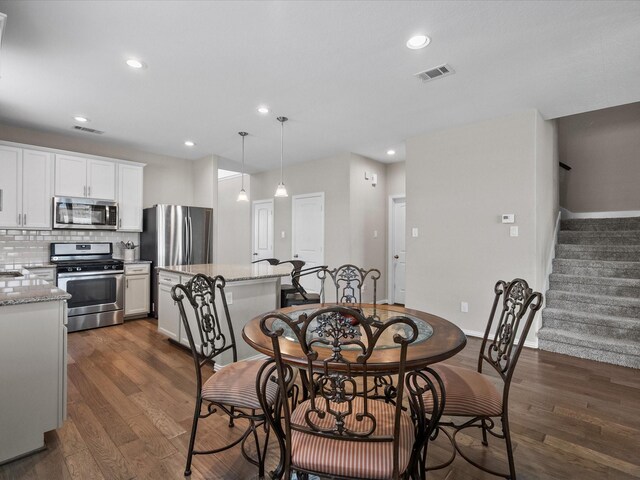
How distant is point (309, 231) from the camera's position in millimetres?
6105

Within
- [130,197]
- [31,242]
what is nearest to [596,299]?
[130,197]

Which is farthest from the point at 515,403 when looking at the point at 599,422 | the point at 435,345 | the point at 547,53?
the point at 547,53

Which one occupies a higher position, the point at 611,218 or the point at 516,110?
the point at 516,110

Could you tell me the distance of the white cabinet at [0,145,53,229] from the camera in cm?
416

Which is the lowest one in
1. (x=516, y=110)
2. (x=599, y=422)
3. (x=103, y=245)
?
(x=599, y=422)

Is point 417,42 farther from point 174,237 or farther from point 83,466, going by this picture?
point 174,237

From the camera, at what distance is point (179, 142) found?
5.08 metres

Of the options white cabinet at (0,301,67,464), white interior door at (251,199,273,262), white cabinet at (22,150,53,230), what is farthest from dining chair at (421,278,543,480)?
white interior door at (251,199,273,262)

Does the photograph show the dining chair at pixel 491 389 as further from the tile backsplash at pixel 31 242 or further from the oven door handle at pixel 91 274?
the tile backsplash at pixel 31 242

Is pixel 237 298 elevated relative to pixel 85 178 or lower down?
lower down

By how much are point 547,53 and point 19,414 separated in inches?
169

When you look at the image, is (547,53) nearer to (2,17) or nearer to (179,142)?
(2,17)

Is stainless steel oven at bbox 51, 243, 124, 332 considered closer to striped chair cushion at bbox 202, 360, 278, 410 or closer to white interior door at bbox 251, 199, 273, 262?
white interior door at bbox 251, 199, 273, 262

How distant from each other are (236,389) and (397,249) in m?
4.90
